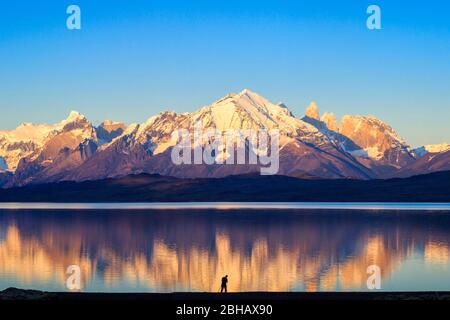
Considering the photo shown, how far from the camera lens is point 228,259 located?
91000mm

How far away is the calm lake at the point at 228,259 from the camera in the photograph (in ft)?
224

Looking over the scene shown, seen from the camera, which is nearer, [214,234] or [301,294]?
[301,294]

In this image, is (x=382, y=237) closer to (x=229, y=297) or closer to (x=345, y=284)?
(x=345, y=284)

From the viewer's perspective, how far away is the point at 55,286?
67.2 m

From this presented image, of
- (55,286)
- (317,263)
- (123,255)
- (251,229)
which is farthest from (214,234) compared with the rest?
(55,286)

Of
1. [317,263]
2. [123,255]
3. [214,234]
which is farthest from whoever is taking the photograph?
[214,234]

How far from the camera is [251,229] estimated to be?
148 meters

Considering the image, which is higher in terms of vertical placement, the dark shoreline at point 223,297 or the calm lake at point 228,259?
the dark shoreline at point 223,297

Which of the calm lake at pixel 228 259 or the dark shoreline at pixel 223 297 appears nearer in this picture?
the dark shoreline at pixel 223 297

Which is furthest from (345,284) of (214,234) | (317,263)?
(214,234)

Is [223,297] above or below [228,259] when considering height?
above

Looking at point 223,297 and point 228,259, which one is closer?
point 223,297
